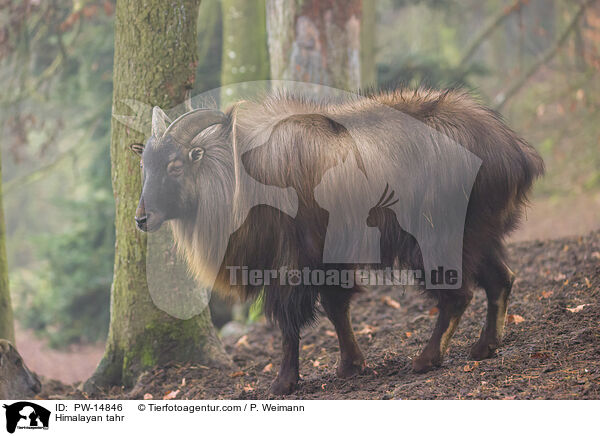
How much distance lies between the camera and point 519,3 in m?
9.74

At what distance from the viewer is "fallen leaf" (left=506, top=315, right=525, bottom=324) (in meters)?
5.49

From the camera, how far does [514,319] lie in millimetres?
5535

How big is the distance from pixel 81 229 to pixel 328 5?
605 centimetres

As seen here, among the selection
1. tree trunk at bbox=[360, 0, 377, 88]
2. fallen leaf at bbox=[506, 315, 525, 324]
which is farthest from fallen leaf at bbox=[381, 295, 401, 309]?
tree trunk at bbox=[360, 0, 377, 88]

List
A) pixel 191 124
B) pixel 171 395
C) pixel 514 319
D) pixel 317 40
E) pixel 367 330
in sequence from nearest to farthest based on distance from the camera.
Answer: pixel 191 124 → pixel 171 395 → pixel 514 319 → pixel 367 330 → pixel 317 40

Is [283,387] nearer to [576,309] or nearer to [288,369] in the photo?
[288,369]

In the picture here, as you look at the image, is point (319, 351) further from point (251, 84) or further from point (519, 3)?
point (519, 3)

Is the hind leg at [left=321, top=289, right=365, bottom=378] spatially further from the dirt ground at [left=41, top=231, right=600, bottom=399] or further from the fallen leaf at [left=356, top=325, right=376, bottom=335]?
the fallen leaf at [left=356, top=325, right=376, bottom=335]

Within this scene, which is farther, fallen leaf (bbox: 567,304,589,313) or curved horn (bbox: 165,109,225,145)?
fallen leaf (bbox: 567,304,589,313)

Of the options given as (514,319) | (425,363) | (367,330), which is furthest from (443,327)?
(367,330)

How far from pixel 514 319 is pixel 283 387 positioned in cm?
214

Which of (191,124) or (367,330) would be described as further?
(367,330)

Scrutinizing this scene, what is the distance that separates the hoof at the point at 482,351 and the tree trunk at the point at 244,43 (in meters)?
5.37
